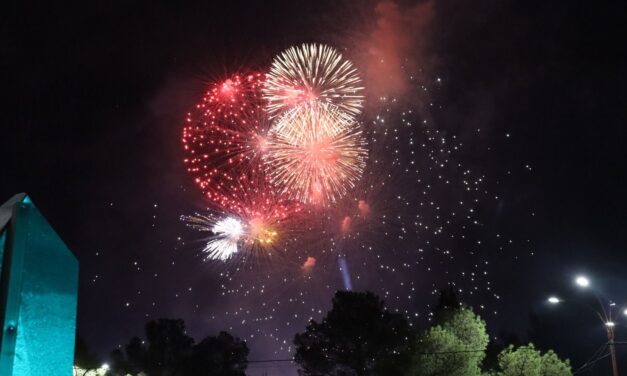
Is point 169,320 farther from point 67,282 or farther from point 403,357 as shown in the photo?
point 67,282

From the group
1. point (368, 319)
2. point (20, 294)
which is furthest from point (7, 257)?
point (368, 319)

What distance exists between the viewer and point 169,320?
2372 inches

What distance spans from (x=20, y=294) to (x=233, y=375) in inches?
2375

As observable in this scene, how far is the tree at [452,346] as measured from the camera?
2683 centimetres

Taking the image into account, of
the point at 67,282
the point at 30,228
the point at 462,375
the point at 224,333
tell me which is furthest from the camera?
the point at 224,333

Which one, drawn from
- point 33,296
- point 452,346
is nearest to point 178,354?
point 452,346

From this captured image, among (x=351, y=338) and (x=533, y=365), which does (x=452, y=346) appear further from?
(x=351, y=338)

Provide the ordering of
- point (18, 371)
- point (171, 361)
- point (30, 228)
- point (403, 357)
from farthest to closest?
point (171, 361) → point (403, 357) → point (30, 228) → point (18, 371)

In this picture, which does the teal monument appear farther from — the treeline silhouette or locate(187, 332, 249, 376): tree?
locate(187, 332, 249, 376): tree

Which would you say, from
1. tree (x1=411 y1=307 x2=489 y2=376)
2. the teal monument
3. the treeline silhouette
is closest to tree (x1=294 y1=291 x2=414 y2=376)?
the treeline silhouette

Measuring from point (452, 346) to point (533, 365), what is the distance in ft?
12.4

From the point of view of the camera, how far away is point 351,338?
1474 inches

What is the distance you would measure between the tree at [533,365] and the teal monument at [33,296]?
85.9 feet

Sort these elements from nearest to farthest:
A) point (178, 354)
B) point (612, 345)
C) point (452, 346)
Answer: point (612, 345) < point (452, 346) < point (178, 354)
